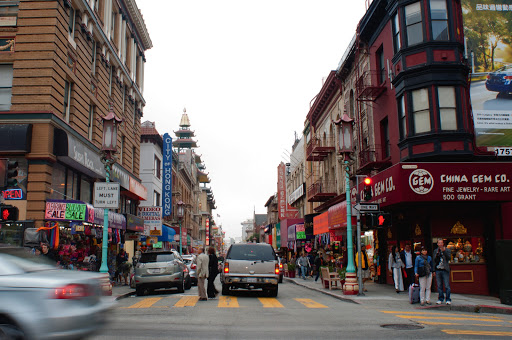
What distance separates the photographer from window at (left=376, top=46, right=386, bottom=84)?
23.4 meters

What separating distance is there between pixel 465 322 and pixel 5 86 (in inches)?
760

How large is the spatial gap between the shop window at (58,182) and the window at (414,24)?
629 inches

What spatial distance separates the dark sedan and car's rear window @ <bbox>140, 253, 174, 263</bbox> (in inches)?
562

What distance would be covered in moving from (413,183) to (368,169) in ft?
A: 20.7

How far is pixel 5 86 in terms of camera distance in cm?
2042

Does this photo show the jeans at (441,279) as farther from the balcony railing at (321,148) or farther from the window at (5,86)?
the balcony railing at (321,148)

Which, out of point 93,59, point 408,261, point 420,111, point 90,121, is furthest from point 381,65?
point 90,121

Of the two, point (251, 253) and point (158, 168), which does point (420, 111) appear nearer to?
point (251, 253)

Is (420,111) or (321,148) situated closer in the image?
(420,111)

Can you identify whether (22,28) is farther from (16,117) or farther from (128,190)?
(128,190)

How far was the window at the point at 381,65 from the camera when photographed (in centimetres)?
2344

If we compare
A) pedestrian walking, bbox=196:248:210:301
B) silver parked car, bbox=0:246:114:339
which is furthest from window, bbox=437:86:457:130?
silver parked car, bbox=0:246:114:339

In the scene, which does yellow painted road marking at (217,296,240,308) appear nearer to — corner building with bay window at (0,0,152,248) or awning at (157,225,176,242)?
corner building with bay window at (0,0,152,248)

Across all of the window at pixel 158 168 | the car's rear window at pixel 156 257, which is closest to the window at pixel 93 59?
the car's rear window at pixel 156 257
